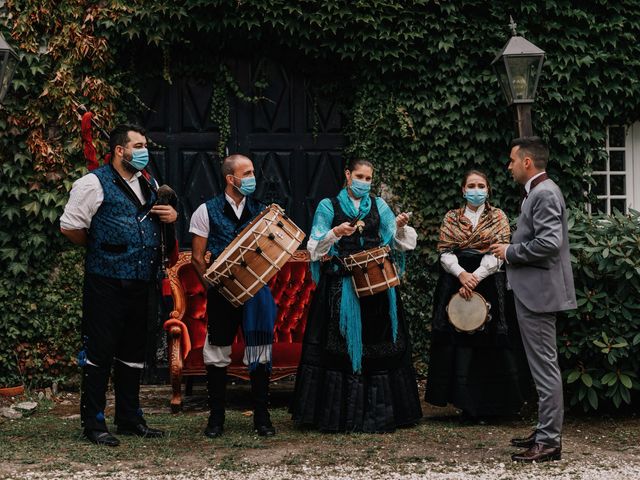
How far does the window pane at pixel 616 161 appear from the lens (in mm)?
10117

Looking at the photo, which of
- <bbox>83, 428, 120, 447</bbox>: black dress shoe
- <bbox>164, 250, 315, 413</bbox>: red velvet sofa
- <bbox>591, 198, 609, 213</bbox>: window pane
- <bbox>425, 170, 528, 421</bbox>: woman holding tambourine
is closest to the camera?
<bbox>83, 428, 120, 447</bbox>: black dress shoe

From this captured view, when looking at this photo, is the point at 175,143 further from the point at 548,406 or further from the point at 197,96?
the point at 548,406

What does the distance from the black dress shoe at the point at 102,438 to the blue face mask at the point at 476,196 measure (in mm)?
3134

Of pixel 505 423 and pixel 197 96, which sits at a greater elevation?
pixel 197 96

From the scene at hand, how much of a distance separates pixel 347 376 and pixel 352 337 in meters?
0.32

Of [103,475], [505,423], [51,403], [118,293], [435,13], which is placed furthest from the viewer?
[435,13]

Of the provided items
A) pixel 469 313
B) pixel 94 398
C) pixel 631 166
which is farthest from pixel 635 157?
pixel 94 398

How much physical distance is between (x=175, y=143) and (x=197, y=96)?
530mm

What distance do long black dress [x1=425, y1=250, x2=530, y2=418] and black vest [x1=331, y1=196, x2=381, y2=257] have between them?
2.57 feet

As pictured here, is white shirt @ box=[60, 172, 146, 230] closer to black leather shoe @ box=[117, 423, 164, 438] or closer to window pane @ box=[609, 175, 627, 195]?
black leather shoe @ box=[117, 423, 164, 438]

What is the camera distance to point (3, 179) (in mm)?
8922

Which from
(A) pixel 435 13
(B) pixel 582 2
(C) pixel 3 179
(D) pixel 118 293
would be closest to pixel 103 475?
(D) pixel 118 293

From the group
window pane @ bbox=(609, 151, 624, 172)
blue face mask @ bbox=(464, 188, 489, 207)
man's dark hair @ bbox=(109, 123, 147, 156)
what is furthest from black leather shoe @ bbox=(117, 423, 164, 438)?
window pane @ bbox=(609, 151, 624, 172)

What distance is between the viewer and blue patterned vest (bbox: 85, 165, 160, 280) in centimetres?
634
